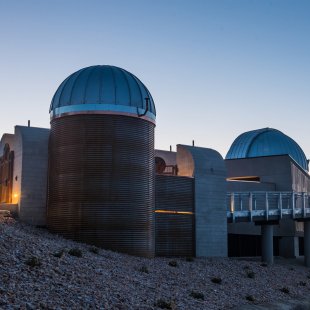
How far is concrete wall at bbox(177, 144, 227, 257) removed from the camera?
31203 mm

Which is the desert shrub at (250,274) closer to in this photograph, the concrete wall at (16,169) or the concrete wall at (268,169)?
the concrete wall at (16,169)

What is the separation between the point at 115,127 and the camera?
2583cm

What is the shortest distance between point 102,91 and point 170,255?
Result: 11.0 metres

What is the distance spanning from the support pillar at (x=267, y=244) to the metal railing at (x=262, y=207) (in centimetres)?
100

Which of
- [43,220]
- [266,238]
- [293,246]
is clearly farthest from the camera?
[293,246]

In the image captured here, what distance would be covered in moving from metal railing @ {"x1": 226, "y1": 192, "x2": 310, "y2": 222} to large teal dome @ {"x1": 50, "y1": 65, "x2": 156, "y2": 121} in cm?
1024

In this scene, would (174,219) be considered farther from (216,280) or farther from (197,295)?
(197,295)

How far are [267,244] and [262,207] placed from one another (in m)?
5.50

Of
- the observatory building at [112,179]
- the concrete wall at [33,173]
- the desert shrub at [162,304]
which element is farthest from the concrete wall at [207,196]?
the desert shrub at [162,304]

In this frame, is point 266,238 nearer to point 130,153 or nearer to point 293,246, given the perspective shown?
point 293,246

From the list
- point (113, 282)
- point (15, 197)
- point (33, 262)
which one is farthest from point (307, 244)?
point (33, 262)

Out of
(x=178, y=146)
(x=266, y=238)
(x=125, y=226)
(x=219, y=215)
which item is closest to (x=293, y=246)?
(x=266, y=238)

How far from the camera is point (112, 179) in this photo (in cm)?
2544

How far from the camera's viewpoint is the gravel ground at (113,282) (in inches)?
531
